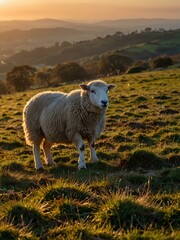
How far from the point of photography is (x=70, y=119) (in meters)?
9.55

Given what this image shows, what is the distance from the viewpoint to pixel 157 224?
511 centimetres

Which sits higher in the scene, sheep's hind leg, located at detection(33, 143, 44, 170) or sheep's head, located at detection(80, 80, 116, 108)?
sheep's head, located at detection(80, 80, 116, 108)

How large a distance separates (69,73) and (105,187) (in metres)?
58.6

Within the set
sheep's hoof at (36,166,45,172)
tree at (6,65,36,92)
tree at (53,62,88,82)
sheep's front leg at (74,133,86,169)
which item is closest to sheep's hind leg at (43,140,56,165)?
sheep's hoof at (36,166,45,172)

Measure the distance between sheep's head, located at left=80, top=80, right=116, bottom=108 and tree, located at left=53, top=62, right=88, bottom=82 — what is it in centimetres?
5428

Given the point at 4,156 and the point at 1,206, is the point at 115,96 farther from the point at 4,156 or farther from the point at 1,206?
the point at 1,206

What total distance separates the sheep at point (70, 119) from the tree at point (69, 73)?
53.6 metres

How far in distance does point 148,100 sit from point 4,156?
33.3ft

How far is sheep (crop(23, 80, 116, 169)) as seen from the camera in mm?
9438

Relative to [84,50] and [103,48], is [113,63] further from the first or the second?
[103,48]

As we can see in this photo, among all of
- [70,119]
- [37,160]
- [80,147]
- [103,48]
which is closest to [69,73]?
[37,160]

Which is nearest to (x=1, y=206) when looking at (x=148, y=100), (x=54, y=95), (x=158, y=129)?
(x=54, y=95)

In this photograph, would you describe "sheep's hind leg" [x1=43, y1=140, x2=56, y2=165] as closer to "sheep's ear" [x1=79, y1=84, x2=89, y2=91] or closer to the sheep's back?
the sheep's back

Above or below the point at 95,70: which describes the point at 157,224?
above
